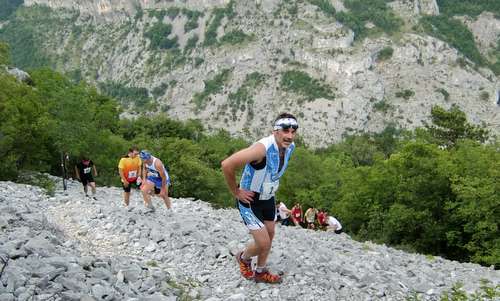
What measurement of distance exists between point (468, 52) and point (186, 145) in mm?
154355

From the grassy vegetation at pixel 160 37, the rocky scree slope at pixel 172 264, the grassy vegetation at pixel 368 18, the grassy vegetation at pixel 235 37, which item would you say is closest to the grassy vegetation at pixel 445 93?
the grassy vegetation at pixel 368 18

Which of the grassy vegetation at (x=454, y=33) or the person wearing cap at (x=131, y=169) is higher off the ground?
the grassy vegetation at (x=454, y=33)

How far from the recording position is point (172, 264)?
8695mm

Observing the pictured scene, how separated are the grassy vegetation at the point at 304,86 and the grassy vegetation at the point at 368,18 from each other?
951 inches

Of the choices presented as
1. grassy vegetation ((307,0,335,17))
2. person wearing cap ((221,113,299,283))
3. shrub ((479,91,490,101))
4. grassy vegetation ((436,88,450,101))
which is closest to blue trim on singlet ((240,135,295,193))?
person wearing cap ((221,113,299,283))

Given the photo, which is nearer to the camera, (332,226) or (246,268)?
(246,268)

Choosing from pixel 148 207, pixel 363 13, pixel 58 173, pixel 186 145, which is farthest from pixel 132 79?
pixel 148 207

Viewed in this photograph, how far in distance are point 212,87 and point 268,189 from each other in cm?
15938

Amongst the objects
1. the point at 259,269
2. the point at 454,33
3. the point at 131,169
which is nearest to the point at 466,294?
the point at 259,269

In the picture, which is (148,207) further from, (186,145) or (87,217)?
(186,145)

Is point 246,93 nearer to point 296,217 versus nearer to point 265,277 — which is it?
point 296,217

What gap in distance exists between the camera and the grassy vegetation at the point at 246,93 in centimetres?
15100

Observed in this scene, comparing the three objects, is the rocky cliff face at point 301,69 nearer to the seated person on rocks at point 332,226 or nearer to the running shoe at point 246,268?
the seated person on rocks at point 332,226

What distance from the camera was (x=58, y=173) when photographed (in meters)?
29.7
